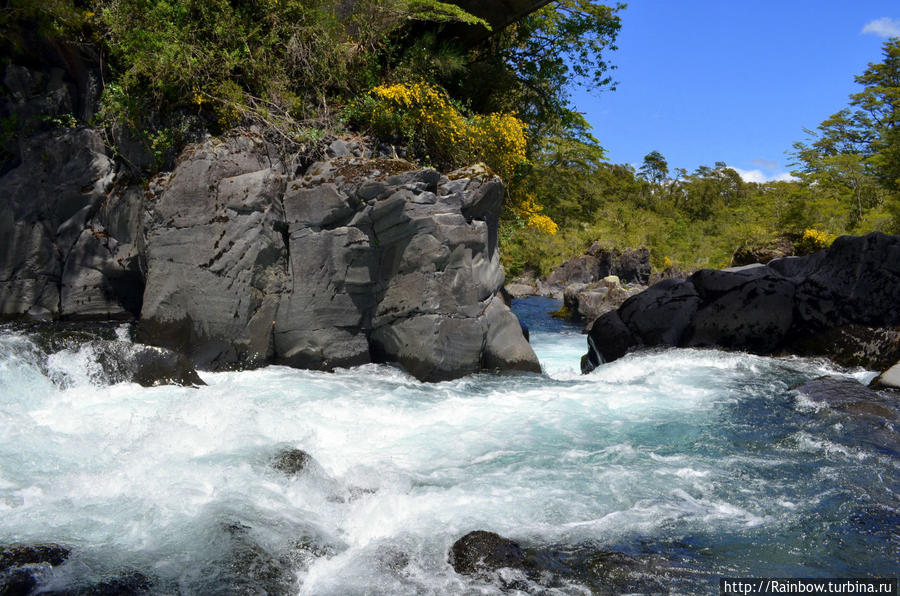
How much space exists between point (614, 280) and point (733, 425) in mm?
18388

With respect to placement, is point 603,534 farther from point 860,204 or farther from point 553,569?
point 860,204

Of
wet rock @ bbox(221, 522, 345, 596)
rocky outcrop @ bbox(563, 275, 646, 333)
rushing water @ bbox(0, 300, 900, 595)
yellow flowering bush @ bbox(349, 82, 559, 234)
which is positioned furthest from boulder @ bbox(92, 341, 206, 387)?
rocky outcrop @ bbox(563, 275, 646, 333)

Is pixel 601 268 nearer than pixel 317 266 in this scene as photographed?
No

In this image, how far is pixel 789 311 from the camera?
37.9 ft

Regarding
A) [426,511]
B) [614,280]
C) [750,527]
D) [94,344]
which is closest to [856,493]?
[750,527]

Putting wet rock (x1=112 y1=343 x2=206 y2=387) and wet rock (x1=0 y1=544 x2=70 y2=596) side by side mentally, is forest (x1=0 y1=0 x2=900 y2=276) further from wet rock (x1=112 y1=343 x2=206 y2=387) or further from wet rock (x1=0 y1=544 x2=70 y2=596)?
wet rock (x1=0 y1=544 x2=70 y2=596)

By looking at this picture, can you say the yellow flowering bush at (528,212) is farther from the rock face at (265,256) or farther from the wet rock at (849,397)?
the wet rock at (849,397)

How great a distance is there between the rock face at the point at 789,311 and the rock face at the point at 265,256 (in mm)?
3495

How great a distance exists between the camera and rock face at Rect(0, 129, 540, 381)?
8961 millimetres

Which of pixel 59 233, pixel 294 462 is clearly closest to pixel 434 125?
pixel 59 233

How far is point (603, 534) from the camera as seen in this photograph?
4449 millimetres

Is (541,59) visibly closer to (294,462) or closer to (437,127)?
(437,127)

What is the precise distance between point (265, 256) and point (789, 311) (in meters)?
9.54

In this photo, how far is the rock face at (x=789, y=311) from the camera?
35.6 ft
